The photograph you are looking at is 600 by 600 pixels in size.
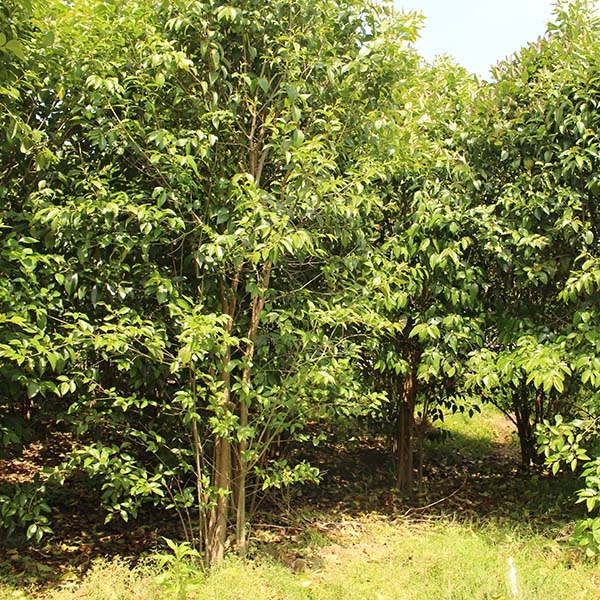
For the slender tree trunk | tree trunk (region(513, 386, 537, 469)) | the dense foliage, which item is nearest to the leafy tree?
the dense foliage

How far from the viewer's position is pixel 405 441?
17.2 ft

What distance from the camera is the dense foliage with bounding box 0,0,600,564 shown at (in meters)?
3.13

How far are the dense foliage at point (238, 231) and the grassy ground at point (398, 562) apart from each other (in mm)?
365

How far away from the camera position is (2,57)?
2580mm

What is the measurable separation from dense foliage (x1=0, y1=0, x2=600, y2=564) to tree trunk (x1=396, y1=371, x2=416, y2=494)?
0.88 m

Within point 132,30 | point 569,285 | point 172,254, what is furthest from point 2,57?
point 569,285

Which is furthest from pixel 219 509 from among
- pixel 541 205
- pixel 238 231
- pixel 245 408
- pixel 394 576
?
pixel 541 205

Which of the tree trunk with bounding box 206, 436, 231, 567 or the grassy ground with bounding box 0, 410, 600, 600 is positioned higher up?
the tree trunk with bounding box 206, 436, 231, 567

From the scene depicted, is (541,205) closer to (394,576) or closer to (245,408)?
(245,408)

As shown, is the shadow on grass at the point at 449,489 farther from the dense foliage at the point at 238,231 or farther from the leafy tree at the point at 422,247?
the leafy tree at the point at 422,247

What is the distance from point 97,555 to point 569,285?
3.51 m

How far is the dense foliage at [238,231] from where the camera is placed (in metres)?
3.13

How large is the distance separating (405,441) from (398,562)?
1650mm

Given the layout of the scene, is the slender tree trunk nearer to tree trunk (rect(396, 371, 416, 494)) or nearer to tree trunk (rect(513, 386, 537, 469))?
tree trunk (rect(396, 371, 416, 494))
